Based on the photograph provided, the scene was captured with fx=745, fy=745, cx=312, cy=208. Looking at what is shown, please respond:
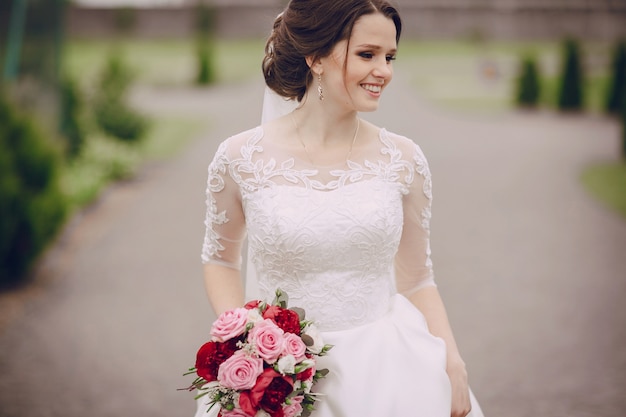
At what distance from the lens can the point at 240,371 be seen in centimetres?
211

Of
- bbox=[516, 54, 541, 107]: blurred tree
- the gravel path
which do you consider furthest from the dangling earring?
bbox=[516, 54, 541, 107]: blurred tree

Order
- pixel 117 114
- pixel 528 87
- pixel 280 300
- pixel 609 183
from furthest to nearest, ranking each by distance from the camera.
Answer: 1. pixel 528 87
2. pixel 117 114
3. pixel 609 183
4. pixel 280 300

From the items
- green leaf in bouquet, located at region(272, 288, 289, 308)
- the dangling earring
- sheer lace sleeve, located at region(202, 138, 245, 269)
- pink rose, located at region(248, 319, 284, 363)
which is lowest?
pink rose, located at region(248, 319, 284, 363)

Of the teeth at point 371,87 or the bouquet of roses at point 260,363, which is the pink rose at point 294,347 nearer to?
the bouquet of roses at point 260,363

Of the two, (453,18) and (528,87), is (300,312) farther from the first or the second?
(453,18)

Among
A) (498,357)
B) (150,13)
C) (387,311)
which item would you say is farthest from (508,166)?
(150,13)

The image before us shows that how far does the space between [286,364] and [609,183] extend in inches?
453

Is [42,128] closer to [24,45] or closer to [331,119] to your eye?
[24,45]

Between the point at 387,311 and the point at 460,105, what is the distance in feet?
72.1

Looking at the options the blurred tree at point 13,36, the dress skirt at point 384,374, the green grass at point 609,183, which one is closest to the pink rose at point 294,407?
the dress skirt at point 384,374

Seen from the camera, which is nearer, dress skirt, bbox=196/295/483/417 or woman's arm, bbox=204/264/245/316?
dress skirt, bbox=196/295/483/417

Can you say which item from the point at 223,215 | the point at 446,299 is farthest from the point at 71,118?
the point at 223,215

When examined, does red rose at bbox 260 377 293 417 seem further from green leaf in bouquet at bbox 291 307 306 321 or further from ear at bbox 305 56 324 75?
ear at bbox 305 56 324 75

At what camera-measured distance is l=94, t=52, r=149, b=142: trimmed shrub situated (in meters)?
14.8
